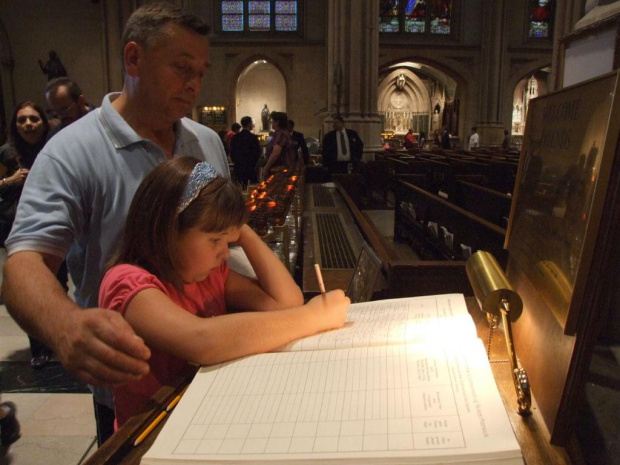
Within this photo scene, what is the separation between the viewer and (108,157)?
56.2 inches

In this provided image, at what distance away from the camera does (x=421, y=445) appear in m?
0.65

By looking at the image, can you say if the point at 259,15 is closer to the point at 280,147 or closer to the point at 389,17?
the point at 389,17

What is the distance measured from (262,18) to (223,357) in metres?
21.3

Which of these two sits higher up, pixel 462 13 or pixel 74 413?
pixel 462 13

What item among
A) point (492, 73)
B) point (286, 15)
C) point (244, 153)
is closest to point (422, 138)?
point (492, 73)

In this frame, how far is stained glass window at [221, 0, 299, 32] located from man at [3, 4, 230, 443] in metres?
20.4

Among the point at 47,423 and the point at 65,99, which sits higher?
the point at 65,99

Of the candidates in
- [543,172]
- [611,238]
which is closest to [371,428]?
[611,238]

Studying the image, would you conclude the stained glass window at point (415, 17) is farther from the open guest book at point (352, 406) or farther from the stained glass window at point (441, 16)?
the open guest book at point (352, 406)

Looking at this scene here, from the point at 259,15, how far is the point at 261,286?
20918 millimetres

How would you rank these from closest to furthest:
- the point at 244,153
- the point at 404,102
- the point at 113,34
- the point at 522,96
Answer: the point at 244,153, the point at 113,34, the point at 522,96, the point at 404,102

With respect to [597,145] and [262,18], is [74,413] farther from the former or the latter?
[262,18]

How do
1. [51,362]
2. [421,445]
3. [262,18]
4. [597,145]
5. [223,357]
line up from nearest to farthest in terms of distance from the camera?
[421,445] < [597,145] < [223,357] < [51,362] < [262,18]

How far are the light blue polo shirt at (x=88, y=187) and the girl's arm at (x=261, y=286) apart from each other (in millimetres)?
331
